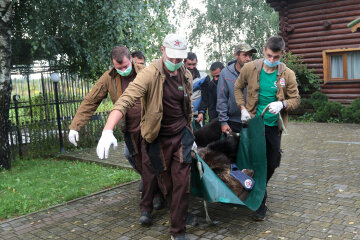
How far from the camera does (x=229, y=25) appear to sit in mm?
33344

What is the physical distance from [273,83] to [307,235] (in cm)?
177

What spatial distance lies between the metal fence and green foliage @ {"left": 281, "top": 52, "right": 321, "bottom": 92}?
318 inches

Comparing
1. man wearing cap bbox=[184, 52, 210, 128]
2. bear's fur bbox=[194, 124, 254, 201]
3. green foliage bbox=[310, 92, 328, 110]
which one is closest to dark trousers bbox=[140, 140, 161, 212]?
bear's fur bbox=[194, 124, 254, 201]

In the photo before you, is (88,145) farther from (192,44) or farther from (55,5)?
(192,44)

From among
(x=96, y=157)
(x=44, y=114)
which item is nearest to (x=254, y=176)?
(x=96, y=157)

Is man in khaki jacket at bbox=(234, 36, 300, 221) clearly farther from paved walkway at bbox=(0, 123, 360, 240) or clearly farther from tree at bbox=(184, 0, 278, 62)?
tree at bbox=(184, 0, 278, 62)

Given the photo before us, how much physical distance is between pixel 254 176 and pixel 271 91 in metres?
1.05

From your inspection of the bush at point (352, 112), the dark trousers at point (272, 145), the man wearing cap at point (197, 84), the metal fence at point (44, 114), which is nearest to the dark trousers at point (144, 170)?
the dark trousers at point (272, 145)

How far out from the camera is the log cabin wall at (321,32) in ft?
46.5

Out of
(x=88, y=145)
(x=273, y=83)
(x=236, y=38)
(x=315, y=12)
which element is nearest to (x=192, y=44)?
(x=236, y=38)

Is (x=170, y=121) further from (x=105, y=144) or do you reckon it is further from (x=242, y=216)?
(x=242, y=216)

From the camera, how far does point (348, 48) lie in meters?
14.2

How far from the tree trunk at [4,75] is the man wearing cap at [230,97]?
5.10 metres

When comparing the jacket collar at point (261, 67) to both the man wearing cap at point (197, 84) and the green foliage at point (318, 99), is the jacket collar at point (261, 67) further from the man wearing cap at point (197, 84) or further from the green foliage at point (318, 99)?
the green foliage at point (318, 99)
